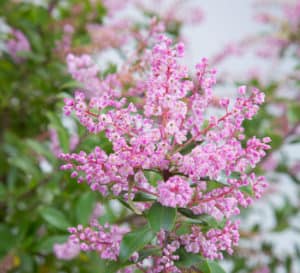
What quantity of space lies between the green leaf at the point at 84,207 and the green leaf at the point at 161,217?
1.11 feet

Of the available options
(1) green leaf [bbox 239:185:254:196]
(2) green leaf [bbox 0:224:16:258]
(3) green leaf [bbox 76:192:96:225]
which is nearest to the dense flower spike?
(1) green leaf [bbox 239:185:254:196]

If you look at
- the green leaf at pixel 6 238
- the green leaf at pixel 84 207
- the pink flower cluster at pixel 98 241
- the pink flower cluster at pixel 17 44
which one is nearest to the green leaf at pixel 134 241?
the pink flower cluster at pixel 98 241

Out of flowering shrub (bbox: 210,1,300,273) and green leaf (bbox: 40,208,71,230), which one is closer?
green leaf (bbox: 40,208,71,230)

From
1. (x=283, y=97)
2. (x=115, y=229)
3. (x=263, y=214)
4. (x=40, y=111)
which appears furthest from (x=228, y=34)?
(x=115, y=229)

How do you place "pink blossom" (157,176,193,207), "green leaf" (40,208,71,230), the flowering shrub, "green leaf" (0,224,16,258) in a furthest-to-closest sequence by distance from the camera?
1. the flowering shrub
2. "green leaf" (0,224,16,258)
3. "green leaf" (40,208,71,230)
4. "pink blossom" (157,176,193,207)

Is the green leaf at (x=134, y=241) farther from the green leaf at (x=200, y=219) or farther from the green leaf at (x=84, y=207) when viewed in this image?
the green leaf at (x=84, y=207)

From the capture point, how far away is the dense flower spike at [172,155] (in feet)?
1.56

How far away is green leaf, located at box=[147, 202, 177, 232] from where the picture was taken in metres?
0.49

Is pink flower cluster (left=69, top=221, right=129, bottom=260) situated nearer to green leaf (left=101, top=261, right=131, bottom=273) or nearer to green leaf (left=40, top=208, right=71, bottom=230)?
green leaf (left=101, top=261, right=131, bottom=273)

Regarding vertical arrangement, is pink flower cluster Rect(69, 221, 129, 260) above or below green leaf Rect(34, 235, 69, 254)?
below

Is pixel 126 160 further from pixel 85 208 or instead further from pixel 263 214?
pixel 263 214

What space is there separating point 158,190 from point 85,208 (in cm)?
36

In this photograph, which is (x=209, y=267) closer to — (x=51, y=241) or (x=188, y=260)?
(x=188, y=260)

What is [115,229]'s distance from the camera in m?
0.54
